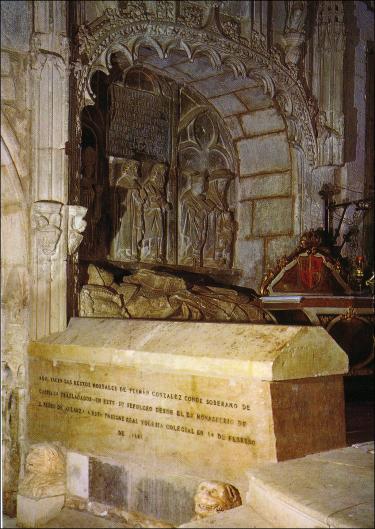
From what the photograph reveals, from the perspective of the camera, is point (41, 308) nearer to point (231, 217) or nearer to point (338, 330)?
point (338, 330)

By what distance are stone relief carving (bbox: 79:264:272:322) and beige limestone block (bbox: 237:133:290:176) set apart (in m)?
1.74

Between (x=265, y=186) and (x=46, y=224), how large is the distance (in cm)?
343

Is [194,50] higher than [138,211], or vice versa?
[194,50]

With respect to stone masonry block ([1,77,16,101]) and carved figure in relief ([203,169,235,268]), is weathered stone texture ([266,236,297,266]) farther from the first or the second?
stone masonry block ([1,77,16,101])

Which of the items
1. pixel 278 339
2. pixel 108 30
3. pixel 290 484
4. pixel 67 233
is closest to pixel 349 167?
pixel 108 30

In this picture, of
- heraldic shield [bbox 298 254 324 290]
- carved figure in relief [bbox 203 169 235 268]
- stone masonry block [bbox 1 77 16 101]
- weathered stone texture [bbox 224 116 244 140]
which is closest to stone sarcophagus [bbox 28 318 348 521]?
stone masonry block [bbox 1 77 16 101]

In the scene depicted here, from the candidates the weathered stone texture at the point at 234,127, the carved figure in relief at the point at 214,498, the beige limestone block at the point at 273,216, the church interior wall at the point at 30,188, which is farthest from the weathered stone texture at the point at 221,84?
the carved figure in relief at the point at 214,498

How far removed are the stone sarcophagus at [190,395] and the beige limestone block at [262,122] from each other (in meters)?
3.58

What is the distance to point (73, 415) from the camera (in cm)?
473

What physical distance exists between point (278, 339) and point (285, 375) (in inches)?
8.4

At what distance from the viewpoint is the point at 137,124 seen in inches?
293

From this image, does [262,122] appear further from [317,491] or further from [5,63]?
[317,491]

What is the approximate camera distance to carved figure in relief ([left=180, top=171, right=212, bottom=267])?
777cm


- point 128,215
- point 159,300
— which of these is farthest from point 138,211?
point 159,300
